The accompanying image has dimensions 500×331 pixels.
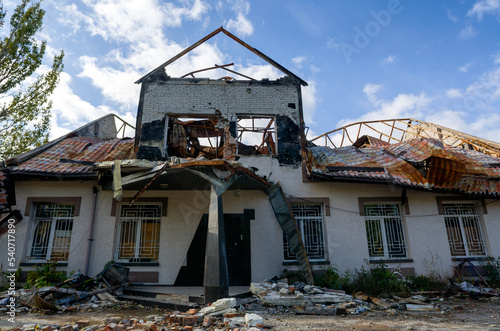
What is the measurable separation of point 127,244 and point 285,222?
15.9ft

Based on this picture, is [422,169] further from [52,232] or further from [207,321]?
[52,232]

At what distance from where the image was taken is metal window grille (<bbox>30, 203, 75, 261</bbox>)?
912 cm

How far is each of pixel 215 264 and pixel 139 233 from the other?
404cm

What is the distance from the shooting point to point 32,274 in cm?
837

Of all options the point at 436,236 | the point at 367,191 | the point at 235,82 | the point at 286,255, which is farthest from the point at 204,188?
the point at 436,236

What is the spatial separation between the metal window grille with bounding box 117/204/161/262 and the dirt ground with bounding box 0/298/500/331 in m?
2.63

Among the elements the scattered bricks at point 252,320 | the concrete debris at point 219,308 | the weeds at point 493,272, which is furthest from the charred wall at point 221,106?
the weeds at point 493,272

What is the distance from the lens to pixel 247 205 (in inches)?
371

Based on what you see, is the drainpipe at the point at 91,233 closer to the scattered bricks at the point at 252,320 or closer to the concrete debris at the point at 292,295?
the concrete debris at the point at 292,295

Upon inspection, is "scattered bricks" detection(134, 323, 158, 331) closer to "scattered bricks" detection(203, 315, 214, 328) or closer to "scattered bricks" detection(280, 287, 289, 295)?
"scattered bricks" detection(203, 315, 214, 328)

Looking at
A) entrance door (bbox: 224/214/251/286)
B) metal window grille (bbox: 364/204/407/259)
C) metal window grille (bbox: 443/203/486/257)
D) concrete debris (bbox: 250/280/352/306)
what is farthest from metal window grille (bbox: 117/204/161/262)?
metal window grille (bbox: 443/203/486/257)

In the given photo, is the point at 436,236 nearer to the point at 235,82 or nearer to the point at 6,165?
the point at 235,82

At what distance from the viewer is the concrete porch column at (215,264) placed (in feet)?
20.2

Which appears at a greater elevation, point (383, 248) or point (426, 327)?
point (383, 248)
